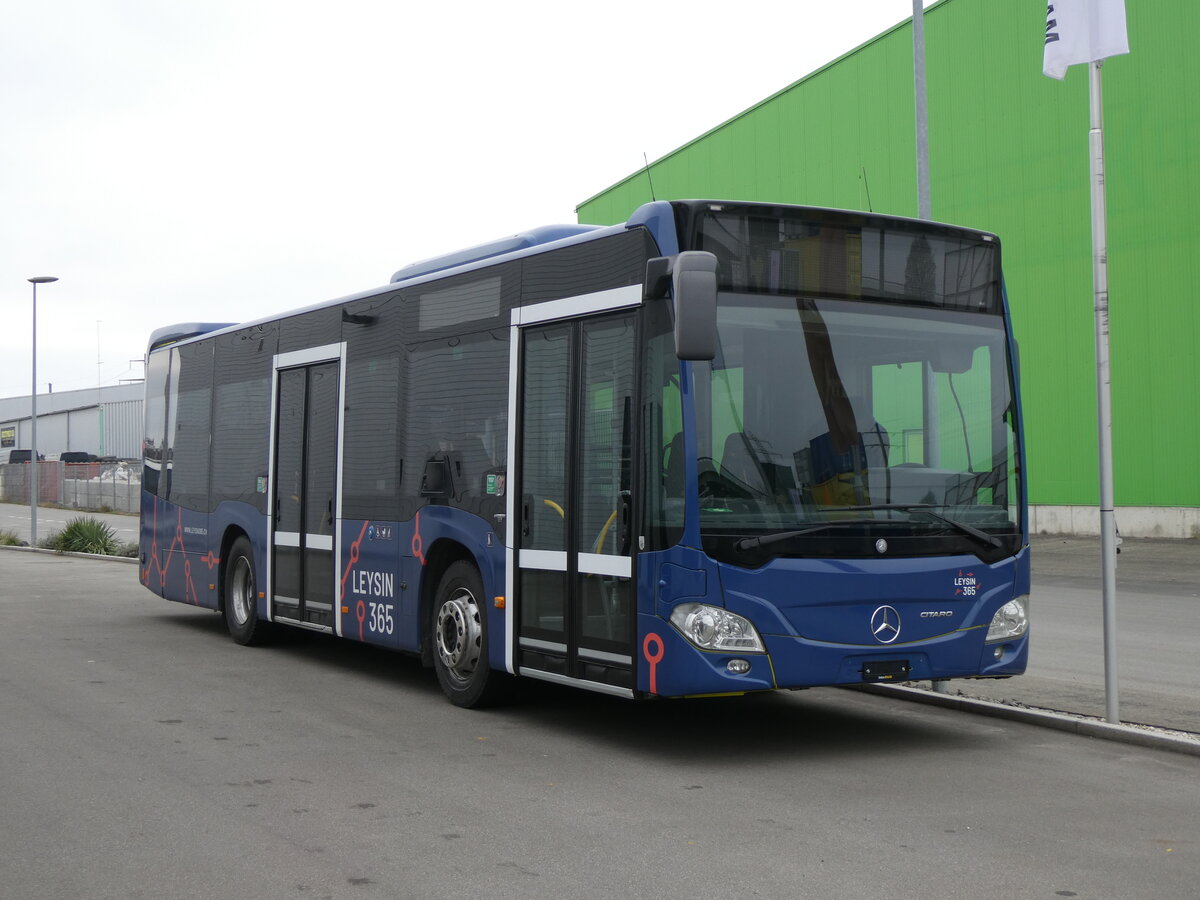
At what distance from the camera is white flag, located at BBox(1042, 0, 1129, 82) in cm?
910

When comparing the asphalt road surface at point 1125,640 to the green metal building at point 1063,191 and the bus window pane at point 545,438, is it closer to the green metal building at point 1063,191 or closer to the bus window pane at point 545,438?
the green metal building at point 1063,191

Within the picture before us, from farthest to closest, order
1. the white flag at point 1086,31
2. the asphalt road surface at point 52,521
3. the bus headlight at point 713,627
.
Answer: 1. the asphalt road surface at point 52,521
2. the white flag at point 1086,31
3. the bus headlight at point 713,627

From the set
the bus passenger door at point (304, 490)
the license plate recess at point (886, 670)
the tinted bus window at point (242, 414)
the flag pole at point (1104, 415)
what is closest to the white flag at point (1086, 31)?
the flag pole at point (1104, 415)

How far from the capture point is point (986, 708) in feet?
30.8

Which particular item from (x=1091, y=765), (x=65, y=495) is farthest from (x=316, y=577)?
(x=65, y=495)

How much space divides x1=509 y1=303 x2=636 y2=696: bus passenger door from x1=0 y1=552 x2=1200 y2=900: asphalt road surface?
62 centimetres

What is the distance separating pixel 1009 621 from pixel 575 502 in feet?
8.93

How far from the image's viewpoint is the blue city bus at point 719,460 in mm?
7648

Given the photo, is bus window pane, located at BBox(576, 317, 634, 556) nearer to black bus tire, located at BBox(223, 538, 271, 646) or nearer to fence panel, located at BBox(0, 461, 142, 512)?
black bus tire, located at BBox(223, 538, 271, 646)

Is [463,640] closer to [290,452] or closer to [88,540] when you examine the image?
[290,452]

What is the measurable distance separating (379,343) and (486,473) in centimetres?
220

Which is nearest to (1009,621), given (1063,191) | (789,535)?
(789,535)

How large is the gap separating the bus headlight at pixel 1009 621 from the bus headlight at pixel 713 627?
5.55 ft

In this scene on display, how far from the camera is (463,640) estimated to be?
972 centimetres
